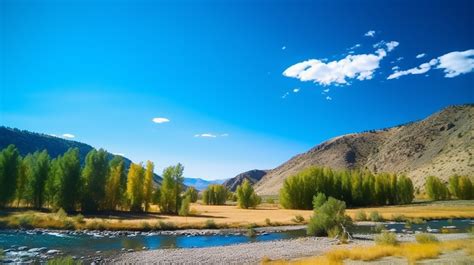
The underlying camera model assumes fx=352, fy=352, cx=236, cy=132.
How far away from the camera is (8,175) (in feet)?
214

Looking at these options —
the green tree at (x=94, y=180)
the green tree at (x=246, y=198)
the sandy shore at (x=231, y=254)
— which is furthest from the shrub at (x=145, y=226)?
the green tree at (x=246, y=198)

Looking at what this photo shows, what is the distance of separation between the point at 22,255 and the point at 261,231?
32515 mm

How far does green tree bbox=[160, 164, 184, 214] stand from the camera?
79.6 metres

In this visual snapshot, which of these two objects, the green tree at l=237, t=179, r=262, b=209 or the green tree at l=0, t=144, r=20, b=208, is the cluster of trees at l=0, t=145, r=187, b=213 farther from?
the green tree at l=237, t=179, r=262, b=209

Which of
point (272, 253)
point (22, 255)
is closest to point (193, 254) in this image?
point (272, 253)

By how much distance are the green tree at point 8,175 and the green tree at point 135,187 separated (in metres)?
21.6

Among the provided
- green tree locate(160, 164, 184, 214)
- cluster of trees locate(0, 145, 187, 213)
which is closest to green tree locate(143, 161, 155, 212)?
cluster of trees locate(0, 145, 187, 213)

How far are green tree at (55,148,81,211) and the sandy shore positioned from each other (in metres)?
39.8

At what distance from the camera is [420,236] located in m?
33.7

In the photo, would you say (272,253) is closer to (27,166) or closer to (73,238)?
(73,238)

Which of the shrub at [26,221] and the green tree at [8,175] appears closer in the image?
the shrub at [26,221]

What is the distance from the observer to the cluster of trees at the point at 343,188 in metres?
104

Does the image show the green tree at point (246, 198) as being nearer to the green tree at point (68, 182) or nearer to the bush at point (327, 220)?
the green tree at point (68, 182)

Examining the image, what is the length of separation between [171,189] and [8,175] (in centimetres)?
3156
